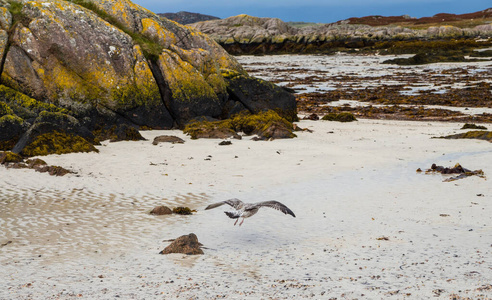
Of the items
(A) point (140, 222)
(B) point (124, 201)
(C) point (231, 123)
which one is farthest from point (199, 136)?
(A) point (140, 222)

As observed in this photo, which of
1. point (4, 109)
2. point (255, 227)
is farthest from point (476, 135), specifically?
point (4, 109)

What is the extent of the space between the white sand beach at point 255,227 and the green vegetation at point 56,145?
0.41 meters

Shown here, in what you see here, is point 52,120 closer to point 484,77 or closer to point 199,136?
point 199,136

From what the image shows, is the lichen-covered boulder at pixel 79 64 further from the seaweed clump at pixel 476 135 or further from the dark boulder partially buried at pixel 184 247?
the dark boulder partially buried at pixel 184 247

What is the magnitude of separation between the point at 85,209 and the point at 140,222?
1.20 metres

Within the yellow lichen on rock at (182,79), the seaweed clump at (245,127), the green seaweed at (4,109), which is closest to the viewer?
the green seaweed at (4,109)

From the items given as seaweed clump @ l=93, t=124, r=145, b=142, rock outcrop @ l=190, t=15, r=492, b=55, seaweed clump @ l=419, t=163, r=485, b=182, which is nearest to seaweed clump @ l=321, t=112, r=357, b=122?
seaweed clump @ l=93, t=124, r=145, b=142

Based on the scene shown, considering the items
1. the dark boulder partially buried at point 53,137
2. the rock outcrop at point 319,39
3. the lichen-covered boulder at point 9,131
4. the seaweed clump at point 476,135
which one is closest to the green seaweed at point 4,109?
the lichen-covered boulder at point 9,131

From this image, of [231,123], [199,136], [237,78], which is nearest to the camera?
[199,136]

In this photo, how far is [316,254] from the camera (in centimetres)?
606

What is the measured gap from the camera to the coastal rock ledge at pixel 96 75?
43.9ft

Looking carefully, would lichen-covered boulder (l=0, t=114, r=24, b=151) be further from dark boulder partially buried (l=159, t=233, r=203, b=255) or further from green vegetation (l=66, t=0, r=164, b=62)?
dark boulder partially buried (l=159, t=233, r=203, b=255)

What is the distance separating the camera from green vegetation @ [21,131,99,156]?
38.4 ft

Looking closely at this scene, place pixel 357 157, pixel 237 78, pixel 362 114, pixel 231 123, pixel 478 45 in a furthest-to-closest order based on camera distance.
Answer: pixel 478 45 < pixel 362 114 < pixel 237 78 < pixel 231 123 < pixel 357 157
